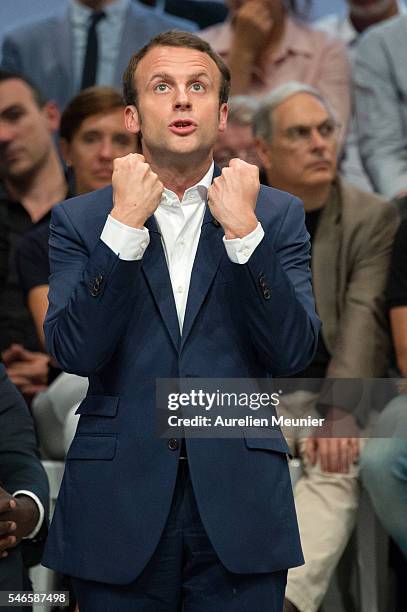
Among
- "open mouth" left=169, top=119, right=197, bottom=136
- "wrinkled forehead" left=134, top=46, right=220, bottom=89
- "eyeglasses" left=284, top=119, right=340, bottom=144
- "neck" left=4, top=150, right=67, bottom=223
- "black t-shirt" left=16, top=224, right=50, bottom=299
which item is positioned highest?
"eyeglasses" left=284, top=119, right=340, bottom=144

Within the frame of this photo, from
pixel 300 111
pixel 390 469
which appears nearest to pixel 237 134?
pixel 300 111

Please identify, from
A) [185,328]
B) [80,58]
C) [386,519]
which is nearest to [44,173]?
[80,58]

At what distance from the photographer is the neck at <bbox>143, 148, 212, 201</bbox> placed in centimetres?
187

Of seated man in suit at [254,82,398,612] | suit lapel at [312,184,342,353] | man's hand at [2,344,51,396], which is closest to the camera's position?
seated man in suit at [254,82,398,612]

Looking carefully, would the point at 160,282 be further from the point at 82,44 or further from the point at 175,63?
the point at 82,44

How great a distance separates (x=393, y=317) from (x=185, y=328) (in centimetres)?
129

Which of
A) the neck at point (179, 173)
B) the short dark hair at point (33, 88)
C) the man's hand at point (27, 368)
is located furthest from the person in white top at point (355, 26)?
the neck at point (179, 173)

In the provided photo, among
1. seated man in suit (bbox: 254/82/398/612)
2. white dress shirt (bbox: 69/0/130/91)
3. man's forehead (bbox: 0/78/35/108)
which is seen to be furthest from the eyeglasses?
man's forehead (bbox: 0/78/35/108)

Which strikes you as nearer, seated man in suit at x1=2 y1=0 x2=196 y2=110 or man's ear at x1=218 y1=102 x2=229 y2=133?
man's ear at x1=218 y1=102 x2=229 y2=133

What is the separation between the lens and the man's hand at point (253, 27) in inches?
140

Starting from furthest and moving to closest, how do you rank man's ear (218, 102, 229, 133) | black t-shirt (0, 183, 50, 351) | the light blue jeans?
black t-shirt (0, 183, 50, 351) < the light blue jeans < man's ear (218, 102, 229, 133)

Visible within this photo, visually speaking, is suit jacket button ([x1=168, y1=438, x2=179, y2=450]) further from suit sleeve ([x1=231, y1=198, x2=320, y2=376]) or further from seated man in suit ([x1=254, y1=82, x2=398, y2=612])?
seated man in suit ([x1=254, y1=82, x2=398, y2=612])

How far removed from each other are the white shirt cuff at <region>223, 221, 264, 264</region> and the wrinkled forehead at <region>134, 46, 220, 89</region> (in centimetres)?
36

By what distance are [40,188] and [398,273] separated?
1.32m
